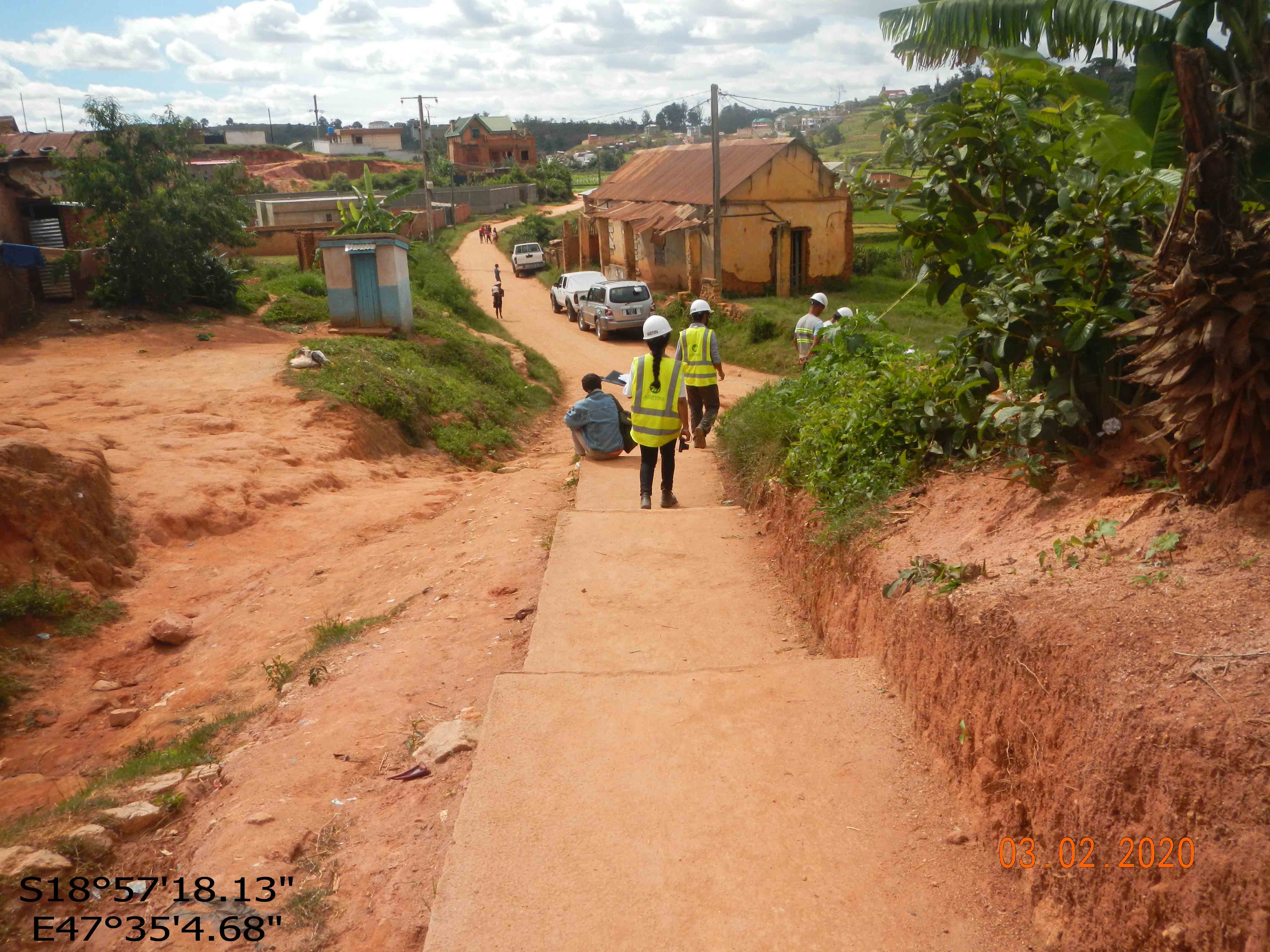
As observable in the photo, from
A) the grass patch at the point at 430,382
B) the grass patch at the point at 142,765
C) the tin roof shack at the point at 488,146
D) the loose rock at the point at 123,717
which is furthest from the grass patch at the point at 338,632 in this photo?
the tin roof shack at the point at 488,146

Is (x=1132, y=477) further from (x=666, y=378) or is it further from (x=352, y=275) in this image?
(x=352, y=275)

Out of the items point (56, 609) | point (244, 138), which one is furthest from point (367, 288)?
point (244, 138)

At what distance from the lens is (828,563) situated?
538 centimetres

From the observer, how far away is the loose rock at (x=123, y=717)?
263 inches

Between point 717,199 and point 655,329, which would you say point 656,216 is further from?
point 655,329

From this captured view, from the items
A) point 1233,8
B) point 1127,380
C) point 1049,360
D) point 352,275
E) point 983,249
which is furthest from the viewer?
point 352,275

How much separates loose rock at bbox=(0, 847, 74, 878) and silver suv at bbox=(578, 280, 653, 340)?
22.6m

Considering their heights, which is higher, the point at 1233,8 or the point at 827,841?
the point at 1233,8

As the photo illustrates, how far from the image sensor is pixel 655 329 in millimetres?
8078

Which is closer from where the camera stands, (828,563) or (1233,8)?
(1233,8)

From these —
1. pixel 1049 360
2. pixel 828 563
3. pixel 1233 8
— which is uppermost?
pixel 1233 8

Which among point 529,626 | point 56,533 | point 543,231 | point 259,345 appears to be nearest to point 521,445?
point 259,345

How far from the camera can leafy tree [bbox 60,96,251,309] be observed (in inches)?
770

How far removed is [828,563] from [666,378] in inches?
111
